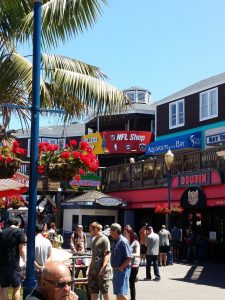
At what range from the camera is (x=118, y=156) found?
40625mm

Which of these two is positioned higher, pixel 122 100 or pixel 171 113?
pixel 171 113

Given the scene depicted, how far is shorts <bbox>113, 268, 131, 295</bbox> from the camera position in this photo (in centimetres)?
845

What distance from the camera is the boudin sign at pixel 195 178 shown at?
21447 mm

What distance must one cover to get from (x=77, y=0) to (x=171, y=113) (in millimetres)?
25324

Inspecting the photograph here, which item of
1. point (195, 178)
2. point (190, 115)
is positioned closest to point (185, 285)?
point (195, 178)

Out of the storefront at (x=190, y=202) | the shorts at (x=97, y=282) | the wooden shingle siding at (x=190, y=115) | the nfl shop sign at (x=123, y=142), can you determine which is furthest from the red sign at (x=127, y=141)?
the shorts at (x=97, y=282)

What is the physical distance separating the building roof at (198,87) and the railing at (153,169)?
5.31 meters

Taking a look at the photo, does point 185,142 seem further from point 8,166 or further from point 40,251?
point 8,166

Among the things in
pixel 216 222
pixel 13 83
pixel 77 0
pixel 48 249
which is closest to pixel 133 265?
pixel 48 249

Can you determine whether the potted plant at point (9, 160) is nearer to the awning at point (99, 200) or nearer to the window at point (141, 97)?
the awning at point (99, 200)

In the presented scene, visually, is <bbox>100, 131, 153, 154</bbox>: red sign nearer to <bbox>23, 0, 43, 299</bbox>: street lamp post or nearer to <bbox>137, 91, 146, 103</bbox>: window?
<bbox>137, 91, 146, 103</bbox>: window

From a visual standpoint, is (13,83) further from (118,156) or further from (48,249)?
(118,156)

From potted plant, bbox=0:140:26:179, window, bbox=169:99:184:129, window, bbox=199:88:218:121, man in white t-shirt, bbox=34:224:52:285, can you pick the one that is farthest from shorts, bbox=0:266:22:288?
window, bbox=169:99:184:129

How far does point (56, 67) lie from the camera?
8148 millimetres
